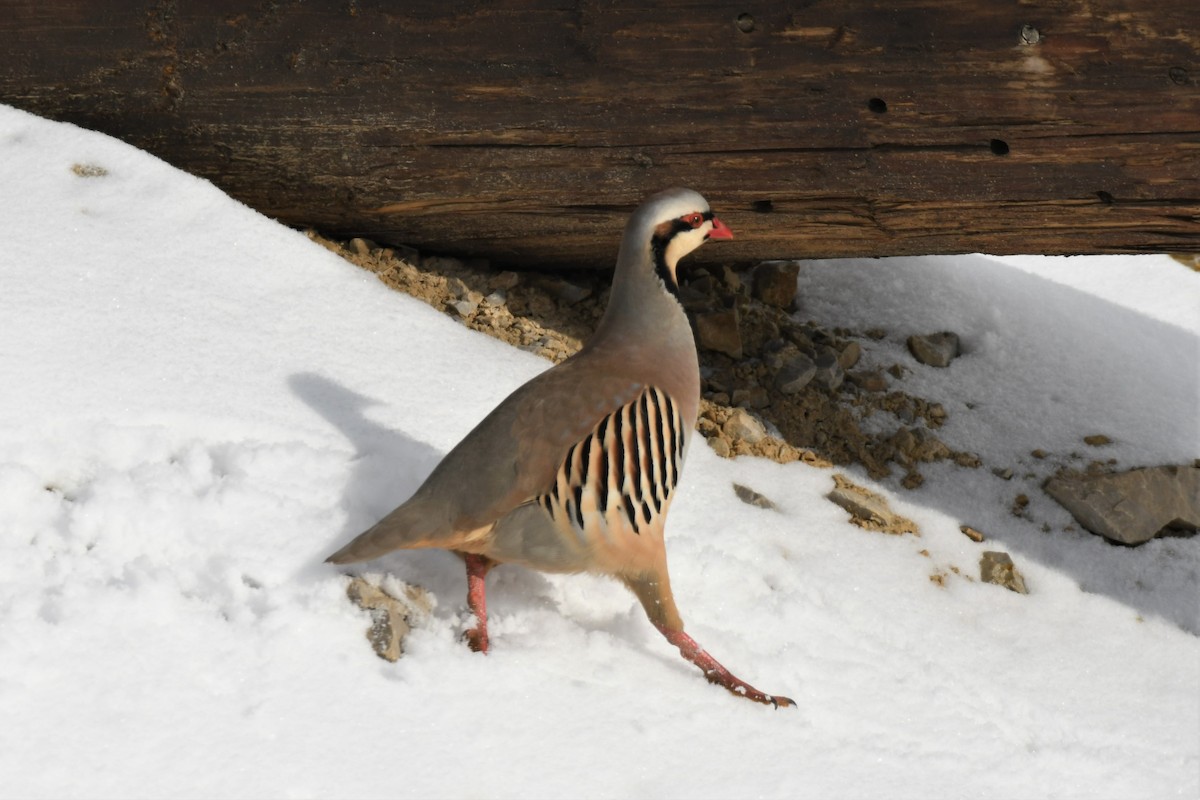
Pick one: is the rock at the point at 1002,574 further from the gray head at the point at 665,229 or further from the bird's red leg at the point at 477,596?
the bird's red leg at the point at 477,596

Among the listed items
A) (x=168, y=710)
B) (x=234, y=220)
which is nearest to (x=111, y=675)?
(x=168, y=710)

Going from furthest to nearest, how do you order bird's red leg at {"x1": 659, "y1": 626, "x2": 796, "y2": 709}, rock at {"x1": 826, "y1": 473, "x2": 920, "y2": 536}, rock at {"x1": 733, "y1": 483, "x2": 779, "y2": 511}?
rock at {"x1": 826, "y1": 473, "x2": 920, "y2": 536}, rock at {"x1": 733, "y1": 483, "x2": 779, "y2": 511}, bird's red leg at {"x1": 659, "y1": 626, "x2": 796, "y2": 709}

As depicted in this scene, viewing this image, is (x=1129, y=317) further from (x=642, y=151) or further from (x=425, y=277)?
(x=425, y=277)

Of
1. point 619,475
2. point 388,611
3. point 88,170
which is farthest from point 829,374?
point 88,170

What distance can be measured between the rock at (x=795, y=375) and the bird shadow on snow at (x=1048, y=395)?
422 millimetres

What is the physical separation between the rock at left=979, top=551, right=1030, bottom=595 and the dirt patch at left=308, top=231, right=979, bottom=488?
0.43 meters

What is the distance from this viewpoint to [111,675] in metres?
2.69

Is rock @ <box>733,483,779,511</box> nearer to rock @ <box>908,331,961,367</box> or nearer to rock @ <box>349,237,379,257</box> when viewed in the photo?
rock @ <box>908,331,961,367</box>

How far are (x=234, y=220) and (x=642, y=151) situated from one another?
4.45 feet

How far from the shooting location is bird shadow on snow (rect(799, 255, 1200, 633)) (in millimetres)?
→ 4238

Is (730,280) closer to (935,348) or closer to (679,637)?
(935,348)

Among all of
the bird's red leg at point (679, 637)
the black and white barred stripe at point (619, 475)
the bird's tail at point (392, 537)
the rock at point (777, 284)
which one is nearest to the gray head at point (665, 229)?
the black and white barred stripe at point (619, 475)

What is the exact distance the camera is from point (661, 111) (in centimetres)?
409

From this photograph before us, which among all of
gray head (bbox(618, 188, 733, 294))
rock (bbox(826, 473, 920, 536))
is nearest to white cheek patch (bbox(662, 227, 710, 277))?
gray head (bbox(618, 188, 733, 294))
